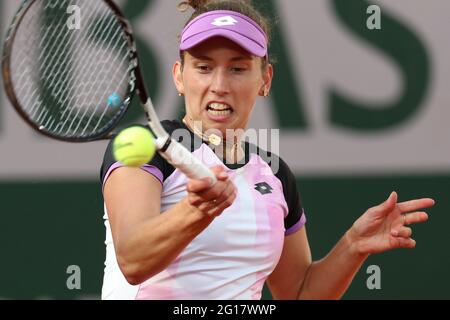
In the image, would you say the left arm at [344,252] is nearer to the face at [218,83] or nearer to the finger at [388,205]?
the finger at [388,205]

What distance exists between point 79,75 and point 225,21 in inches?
17.5

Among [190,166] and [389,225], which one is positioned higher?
[190,166]

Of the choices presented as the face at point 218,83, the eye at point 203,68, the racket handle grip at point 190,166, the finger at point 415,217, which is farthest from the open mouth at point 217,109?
the finger at point 415,217

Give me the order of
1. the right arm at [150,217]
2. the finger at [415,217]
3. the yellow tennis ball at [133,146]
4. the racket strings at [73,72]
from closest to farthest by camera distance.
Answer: the yellow tennis ball at [133,146]
the right arm at [150,217]
the racket strings at [73,72]
the finger at [415,217]

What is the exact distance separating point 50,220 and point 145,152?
7.40 feet

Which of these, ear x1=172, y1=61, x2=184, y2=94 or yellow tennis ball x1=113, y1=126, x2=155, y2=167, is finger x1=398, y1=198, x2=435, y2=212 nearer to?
ear x1=172, y1=61, x2=184, y2=94

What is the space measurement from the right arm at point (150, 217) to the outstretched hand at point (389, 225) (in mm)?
706

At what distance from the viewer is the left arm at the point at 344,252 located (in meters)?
2.66

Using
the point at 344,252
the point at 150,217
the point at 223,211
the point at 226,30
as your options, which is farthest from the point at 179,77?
the point at 344,252

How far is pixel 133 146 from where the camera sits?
6.32 ft

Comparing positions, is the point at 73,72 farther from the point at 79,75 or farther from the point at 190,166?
the point at 190,166

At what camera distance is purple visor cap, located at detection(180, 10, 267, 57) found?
8.20ft

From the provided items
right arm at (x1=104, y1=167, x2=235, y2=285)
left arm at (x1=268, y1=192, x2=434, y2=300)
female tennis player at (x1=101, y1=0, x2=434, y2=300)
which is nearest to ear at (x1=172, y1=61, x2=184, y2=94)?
female tennis player at (x1=101, y1=0, x2=434, y2=300)
